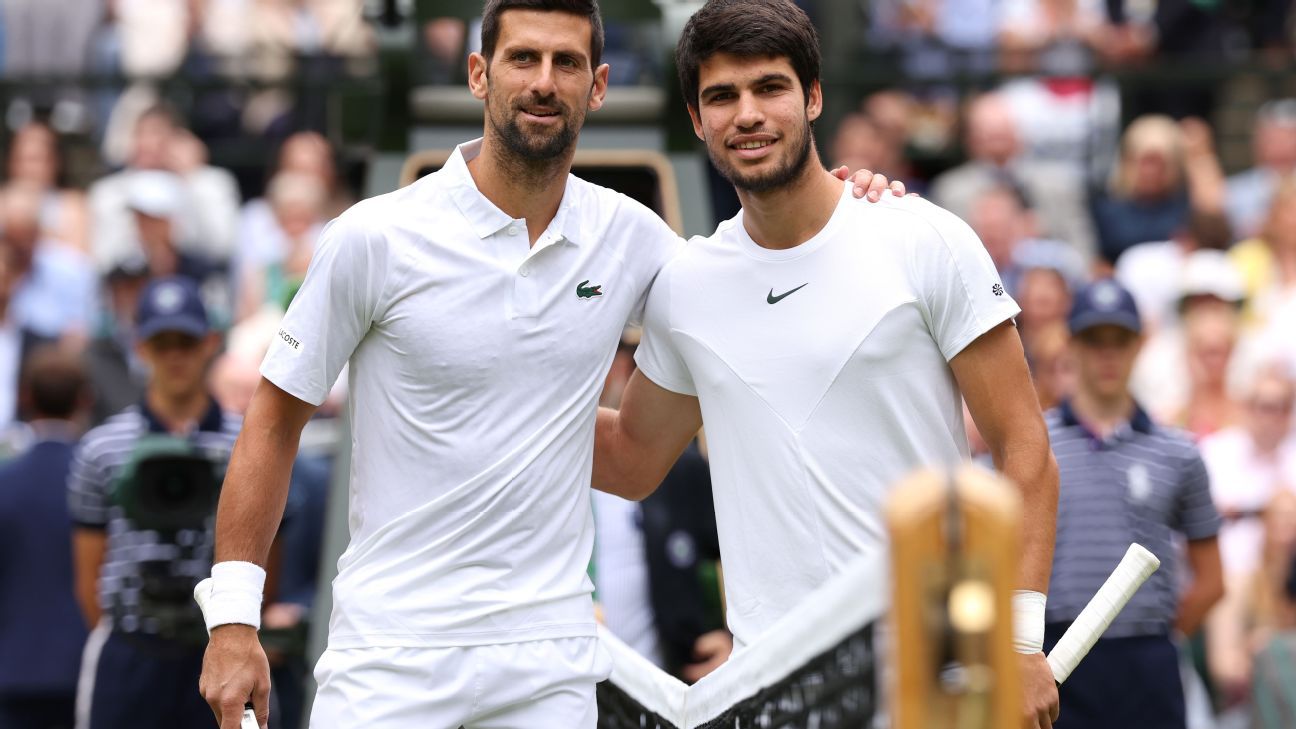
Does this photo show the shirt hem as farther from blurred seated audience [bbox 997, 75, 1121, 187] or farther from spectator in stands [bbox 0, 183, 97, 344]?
blurred seated audience [bbox 997, 75, 1121, 187]

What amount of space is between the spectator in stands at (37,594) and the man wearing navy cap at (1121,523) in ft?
11.2

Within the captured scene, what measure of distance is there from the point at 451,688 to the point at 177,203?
7417mm

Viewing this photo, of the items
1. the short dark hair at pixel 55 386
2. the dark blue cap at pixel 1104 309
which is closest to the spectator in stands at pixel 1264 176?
the dark blue cap at pixel 1104 309

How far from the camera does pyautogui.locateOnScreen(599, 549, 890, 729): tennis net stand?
10.5 feet

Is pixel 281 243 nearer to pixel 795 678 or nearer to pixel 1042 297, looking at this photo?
pixel 1042 297

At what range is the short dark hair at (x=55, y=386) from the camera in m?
7.71

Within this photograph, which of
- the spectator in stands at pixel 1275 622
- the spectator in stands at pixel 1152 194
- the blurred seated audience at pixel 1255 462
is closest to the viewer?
the spectator in stands at pixel 1275 622

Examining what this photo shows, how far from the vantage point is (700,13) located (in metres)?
4.61

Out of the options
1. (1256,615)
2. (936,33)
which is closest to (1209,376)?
(1256,615)

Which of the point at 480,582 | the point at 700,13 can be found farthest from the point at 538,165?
the point at 480,582

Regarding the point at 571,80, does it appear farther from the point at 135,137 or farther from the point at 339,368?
the point at 135,137

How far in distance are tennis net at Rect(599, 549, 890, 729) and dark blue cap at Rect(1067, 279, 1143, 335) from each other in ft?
9.22

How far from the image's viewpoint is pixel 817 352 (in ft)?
14.7

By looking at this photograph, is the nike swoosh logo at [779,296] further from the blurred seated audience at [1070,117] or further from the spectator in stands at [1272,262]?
the blurred seated audience at [1070,117]
